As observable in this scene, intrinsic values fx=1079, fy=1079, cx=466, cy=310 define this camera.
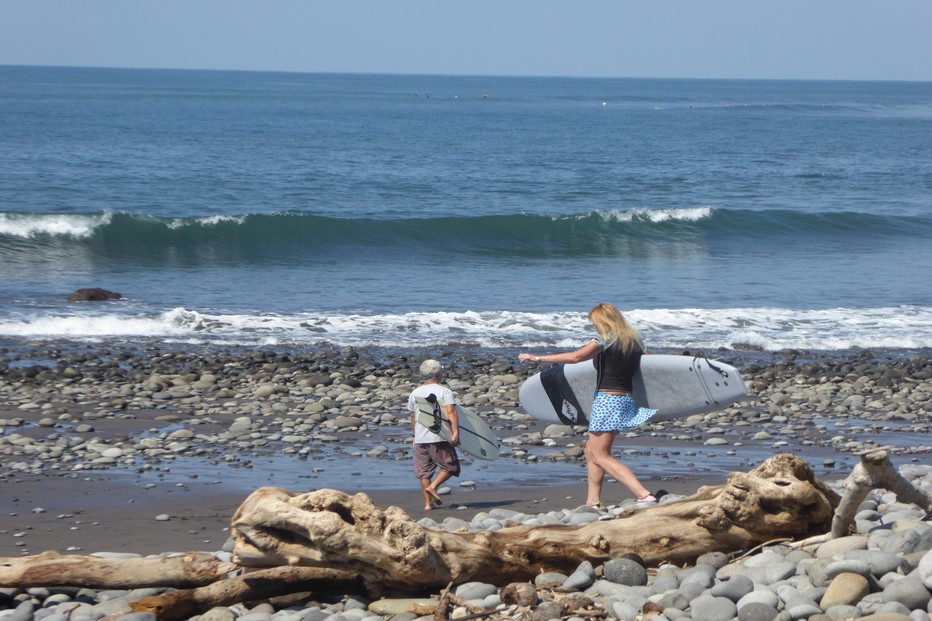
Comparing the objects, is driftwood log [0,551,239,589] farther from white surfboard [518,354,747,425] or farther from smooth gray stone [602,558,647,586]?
white surfboard [518,354,747,425]

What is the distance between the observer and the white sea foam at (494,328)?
1780cm

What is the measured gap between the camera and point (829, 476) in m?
9.74

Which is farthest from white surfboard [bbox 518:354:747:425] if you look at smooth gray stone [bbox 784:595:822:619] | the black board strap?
smooth gray stone [bbox 784:595:822:619]

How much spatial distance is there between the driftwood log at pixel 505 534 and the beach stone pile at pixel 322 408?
427cm

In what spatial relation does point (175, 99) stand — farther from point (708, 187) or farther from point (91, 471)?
point (91, 471)

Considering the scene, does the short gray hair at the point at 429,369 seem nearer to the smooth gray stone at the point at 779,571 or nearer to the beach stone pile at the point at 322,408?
the beach stone pile at the point at 322,408

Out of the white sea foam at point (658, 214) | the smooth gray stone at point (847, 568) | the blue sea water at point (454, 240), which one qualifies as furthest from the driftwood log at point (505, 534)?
the white sea foam at point (658, 214)

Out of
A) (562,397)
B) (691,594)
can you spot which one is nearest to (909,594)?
(691,594)

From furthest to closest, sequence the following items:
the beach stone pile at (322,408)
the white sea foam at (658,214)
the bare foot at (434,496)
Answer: the white sea foam at (658,214) < the beach stone pile at (322,408) < the bare foot at (434,496)

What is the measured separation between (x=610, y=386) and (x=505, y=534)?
2.22 meters

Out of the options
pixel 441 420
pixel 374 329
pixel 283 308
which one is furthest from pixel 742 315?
pixel 441 420

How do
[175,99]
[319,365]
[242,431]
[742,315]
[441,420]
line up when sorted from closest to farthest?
[441,420], [242,431], [319,365], [742,315], [175,99]

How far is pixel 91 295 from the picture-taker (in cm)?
2102

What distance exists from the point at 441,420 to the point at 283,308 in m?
12.3
